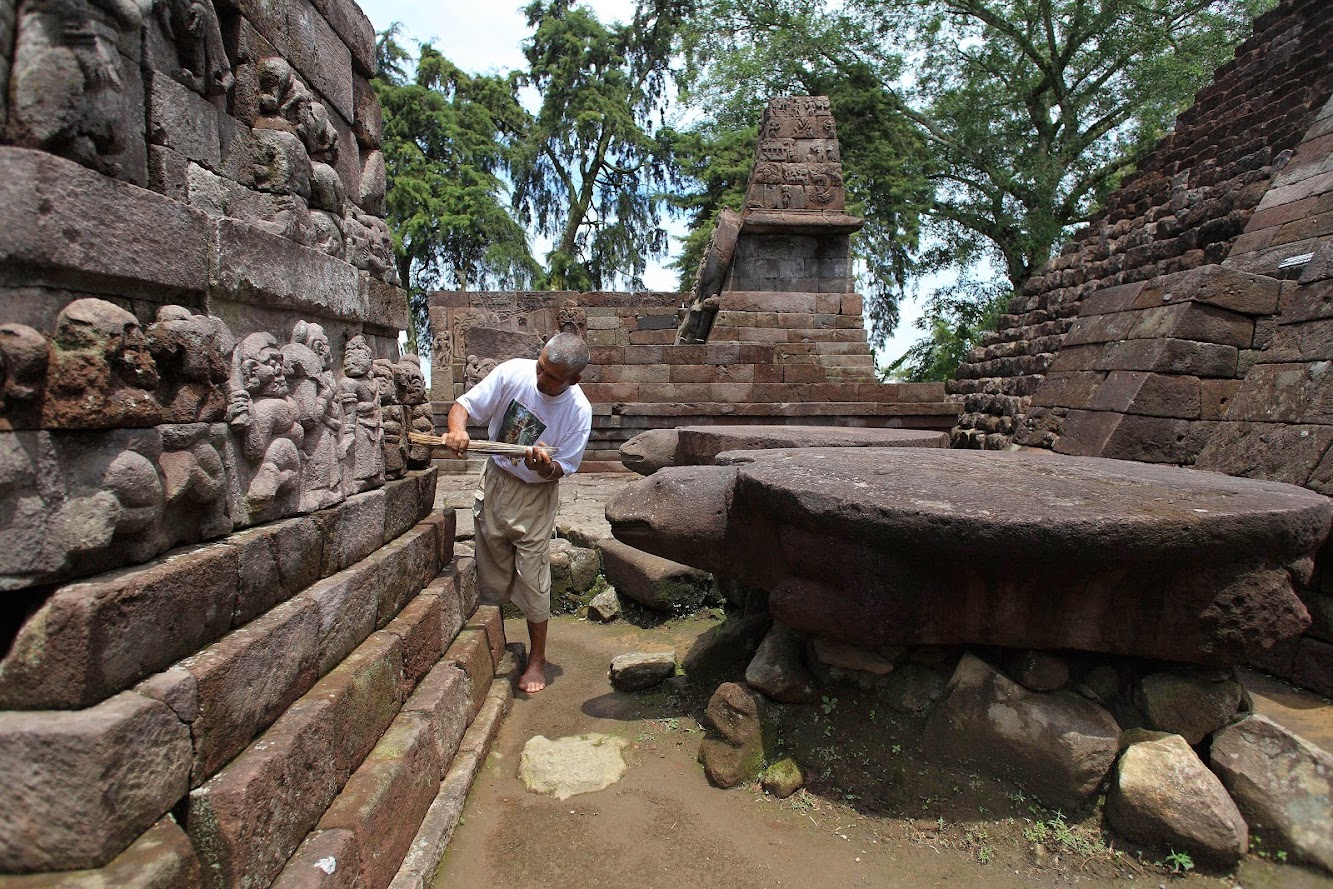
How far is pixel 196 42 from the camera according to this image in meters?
2.14

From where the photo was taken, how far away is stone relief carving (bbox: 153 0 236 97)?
2043 millimetres

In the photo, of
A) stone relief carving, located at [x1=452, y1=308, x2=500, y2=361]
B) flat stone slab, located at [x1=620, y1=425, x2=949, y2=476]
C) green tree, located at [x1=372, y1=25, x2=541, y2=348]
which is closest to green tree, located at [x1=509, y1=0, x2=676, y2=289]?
green tree, located at [x1=372, y1=25, x2=541, y2=348]

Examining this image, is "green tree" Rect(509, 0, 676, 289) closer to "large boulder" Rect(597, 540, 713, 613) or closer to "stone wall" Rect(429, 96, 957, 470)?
"stone wall" Rect(429, 96, 957, 470)

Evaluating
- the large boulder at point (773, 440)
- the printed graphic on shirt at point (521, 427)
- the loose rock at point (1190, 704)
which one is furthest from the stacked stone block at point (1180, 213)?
the printed graphic on shirt at point (521, 427)

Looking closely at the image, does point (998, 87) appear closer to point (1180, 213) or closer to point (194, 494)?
point (1180, 213)

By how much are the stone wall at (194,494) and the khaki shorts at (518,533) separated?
1.76 feet

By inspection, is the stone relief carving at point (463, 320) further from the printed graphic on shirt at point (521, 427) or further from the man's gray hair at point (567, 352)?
the man's gray hair at point (567, 352)

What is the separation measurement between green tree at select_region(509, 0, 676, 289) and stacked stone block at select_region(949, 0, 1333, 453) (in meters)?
16.5

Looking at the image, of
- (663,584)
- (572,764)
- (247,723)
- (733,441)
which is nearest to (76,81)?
(247,723)

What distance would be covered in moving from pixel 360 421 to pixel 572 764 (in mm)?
1602

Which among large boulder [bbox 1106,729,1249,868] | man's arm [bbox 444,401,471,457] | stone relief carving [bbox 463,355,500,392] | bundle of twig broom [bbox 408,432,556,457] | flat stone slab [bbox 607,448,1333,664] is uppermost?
stone relief carving [bbox 463,355,500,392]

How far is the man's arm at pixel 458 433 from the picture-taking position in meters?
2.99

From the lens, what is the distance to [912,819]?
2.34m

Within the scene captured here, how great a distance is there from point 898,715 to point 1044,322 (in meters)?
8.74
